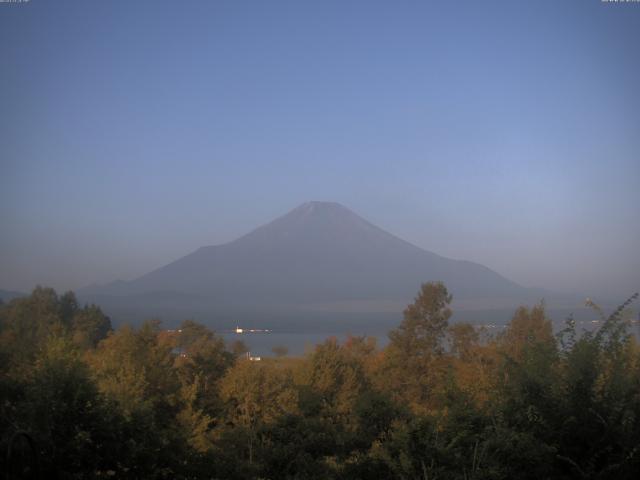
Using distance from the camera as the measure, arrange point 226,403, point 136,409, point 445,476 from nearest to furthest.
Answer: point 445,476, point 136,409, point 226,403

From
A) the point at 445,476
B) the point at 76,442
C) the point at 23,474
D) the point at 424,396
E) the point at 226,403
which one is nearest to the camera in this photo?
the point at 23,474

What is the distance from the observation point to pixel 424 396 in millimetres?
28609

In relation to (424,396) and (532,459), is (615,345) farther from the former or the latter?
(424,396)

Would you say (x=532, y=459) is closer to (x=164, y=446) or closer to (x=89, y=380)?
(x=164, y=446)

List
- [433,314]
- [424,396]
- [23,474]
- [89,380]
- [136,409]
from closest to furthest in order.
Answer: [23,474]
[89,380]
[136,409]
[424,396]
[433,314]

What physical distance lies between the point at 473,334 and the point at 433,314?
2.59 metres

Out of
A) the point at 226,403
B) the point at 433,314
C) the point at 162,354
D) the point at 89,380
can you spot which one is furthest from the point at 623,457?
the point at 433,314

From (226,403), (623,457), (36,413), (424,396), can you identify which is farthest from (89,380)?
(424,396)

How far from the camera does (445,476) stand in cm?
609

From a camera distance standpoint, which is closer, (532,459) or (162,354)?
(532,459)

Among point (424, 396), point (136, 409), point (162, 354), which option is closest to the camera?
point (136, 409)

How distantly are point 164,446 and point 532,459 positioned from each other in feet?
16.4

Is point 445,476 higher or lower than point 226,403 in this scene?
higher

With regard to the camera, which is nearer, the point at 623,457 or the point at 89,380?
the point at 623,457
